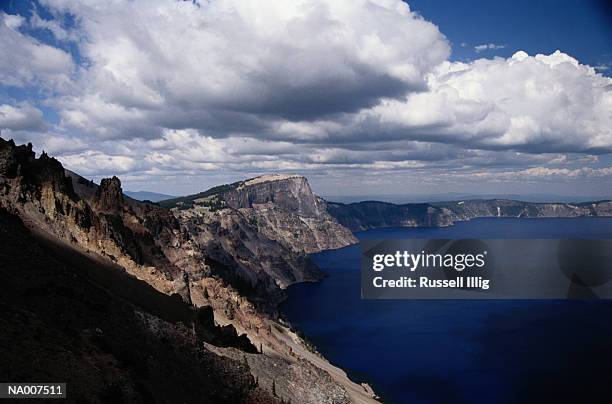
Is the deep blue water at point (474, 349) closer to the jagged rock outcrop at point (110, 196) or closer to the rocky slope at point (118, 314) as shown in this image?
the rocky slope at point (118, 314)

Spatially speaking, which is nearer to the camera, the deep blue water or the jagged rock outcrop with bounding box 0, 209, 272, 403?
the jagged rock outcrop with bounding box 0, 209, 272, 403

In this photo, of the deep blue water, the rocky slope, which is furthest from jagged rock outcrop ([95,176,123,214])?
the deep blue water

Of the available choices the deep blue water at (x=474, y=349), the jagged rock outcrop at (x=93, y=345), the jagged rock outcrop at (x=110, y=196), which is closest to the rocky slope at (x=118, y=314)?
the jagged rock outcrop at (x=93, y=345)

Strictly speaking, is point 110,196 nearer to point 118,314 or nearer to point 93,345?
point 118,314

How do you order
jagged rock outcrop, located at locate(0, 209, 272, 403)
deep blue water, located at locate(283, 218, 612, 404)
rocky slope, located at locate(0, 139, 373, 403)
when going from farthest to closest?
deep blue water, located at locate(283, 218, 612, 404)
rocky slope, located at locate(0, 139, 373, 403)
jagged rock outcrop, located at locate(0, 209, 272, 403)

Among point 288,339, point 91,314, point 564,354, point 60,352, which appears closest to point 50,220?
point 91,314

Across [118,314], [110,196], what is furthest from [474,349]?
[118,314]

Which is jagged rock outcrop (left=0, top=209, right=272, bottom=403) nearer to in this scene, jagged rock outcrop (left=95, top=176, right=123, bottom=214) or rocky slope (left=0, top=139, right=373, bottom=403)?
rocky slope (left=0, top=139, right=373, bottom=403)
